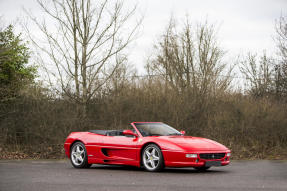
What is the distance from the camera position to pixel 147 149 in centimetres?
1112

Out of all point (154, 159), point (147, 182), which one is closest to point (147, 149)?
point (154, 159)

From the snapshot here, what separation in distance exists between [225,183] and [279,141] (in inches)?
360

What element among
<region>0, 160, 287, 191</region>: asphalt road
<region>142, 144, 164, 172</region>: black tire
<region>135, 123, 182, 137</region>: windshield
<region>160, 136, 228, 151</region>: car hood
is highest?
<region>135, 123, 182, 137</region>: windshield

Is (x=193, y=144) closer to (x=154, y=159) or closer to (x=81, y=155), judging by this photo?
(x=154, y=159)

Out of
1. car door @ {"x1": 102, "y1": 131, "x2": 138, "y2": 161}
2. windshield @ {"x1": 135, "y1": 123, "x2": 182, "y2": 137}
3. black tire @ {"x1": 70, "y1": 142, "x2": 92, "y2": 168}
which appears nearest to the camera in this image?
car door @ {"x1": 102, "y1": 131, "x2": 138, "y2": 161}

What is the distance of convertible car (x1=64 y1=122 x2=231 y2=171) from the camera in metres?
10.7

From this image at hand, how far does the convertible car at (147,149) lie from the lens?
10.7m

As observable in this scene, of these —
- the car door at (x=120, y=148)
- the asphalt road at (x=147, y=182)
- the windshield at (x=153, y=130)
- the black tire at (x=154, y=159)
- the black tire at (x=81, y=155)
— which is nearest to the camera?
the asphalt road at (x=147, y=182)

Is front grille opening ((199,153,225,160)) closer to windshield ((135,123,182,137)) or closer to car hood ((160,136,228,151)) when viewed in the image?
car hood ((160,136,228,151))

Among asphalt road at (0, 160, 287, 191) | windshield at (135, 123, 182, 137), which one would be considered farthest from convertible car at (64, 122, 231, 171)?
asphalt road at (0, 160, 287, 191)

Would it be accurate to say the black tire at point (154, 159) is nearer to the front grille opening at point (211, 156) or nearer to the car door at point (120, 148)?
the car door at point (120, 148)

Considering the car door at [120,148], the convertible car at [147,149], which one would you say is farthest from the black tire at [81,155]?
the car door at [120,148]

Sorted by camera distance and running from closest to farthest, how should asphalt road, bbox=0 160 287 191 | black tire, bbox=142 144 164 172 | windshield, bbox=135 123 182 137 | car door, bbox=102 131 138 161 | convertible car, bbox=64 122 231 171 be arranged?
asphalt road, bbox=0 160 287 191, convertible car, bbox=64 122 231 171, black tire, bbox=142 144 164 172, car door, bbox=102 131 138 161, windshield, bbox=135 123 182 137

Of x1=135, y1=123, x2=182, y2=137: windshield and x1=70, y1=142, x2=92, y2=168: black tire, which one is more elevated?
x1=135, y1=123, x2=182, y2=137: windshield
